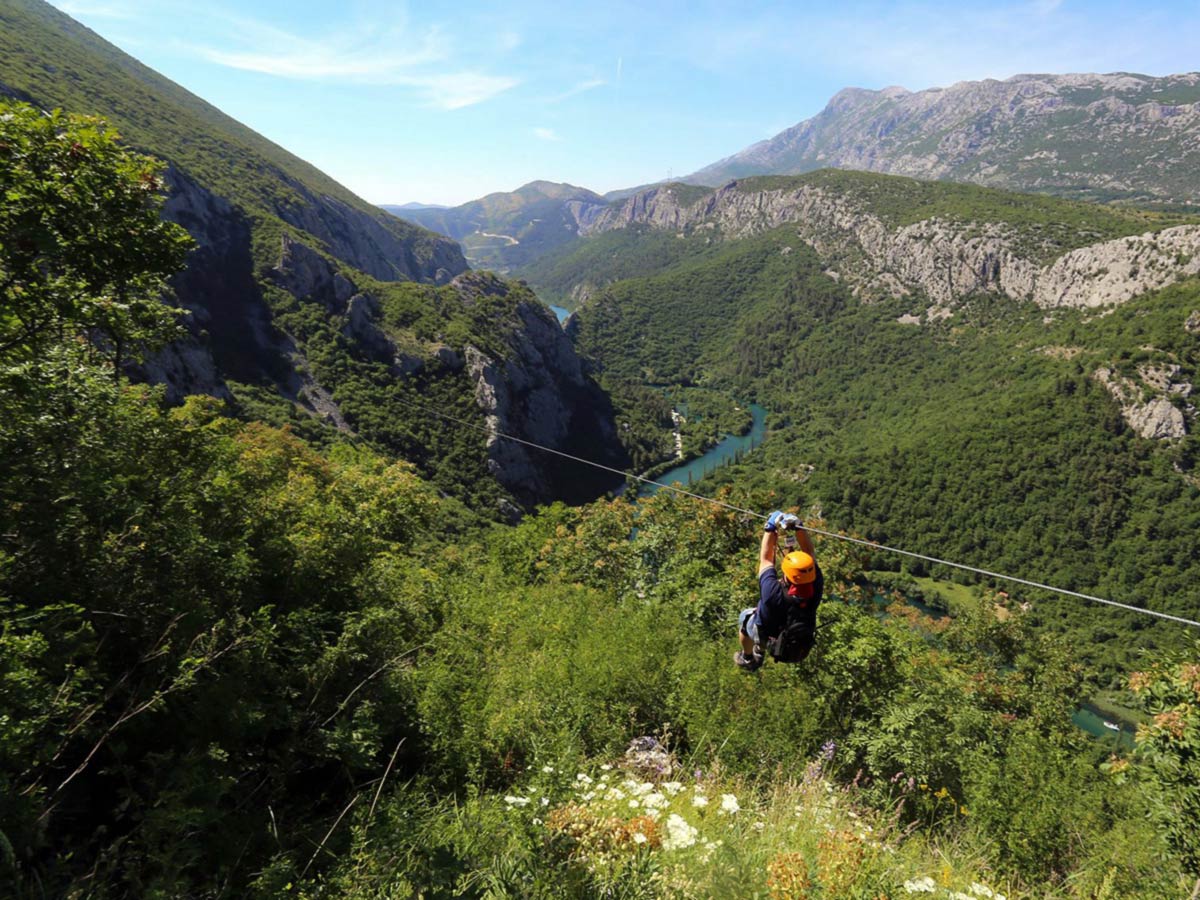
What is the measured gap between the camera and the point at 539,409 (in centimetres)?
11356

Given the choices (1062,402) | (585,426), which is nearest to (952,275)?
(1062,402)

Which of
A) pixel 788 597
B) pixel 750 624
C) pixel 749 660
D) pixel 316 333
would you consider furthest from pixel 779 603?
pixel 316 333

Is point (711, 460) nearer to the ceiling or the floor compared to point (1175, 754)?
nearer to the floor

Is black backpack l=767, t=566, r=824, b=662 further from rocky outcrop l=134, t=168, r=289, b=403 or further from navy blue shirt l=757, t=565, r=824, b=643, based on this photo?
rocky outcrop l=134, t=168, r=289, b=403

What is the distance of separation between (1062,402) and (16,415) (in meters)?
153

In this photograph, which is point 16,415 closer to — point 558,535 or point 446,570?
point 446,570

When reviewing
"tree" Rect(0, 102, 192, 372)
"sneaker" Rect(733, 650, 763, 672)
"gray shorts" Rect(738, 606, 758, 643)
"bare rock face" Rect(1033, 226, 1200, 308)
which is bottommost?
"sneaker" Rect(733, 650, 763, 672)

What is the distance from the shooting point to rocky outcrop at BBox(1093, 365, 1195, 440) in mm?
101438

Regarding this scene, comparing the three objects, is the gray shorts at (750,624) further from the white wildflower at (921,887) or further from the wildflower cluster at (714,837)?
the white wildflower at (921,887)

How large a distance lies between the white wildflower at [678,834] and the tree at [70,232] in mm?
7792

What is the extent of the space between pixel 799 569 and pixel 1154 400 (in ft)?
478

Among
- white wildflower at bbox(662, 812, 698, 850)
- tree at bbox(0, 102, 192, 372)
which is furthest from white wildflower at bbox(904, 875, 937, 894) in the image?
tree at bbox(0, 102, 192, 372)

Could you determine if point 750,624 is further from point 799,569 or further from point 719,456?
point 719,456

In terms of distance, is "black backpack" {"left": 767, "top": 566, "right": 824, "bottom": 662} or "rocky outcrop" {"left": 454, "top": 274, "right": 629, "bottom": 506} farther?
"rocky outcrop" {"left": 454, "top": 274, "right": 629, "bottom": 506}
